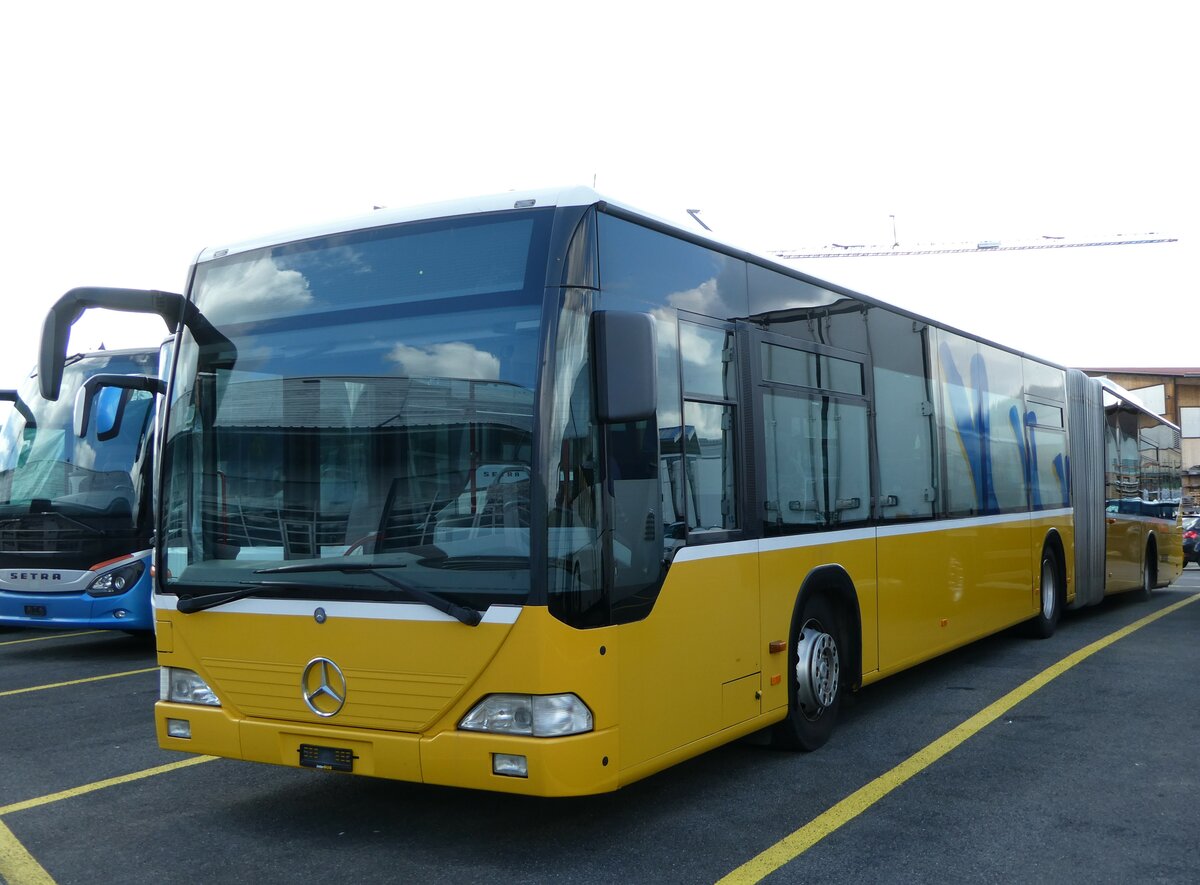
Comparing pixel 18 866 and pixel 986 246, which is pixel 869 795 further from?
pixel 986 246

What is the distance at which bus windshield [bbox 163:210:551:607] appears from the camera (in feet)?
15.2

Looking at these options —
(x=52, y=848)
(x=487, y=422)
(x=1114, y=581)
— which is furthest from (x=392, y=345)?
(x=1114, y=581)

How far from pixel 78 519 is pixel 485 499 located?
8039 mm

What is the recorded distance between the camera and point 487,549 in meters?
4.57

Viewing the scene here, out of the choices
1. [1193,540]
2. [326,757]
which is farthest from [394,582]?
[1193,540]

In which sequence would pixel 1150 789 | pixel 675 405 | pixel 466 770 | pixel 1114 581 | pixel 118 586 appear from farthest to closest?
pixel 1114 581, pixel 118 586, pixel 1150 789, pixel 675 405, pixel 466 770

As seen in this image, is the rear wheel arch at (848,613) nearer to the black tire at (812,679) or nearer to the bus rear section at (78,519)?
the black tire at (812,679)

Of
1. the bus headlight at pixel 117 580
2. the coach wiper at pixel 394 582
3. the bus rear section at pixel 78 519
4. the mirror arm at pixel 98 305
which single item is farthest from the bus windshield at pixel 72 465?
the coach wiper at pixel 394 582

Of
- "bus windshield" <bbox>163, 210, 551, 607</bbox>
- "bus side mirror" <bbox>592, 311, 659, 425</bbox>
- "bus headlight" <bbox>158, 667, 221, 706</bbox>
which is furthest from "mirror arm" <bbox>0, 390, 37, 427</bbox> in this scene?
"bus side mirror" <bbox>592, 311, 659, 425</bbox>

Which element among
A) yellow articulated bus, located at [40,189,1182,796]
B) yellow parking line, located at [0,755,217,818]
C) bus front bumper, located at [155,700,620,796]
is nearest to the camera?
bus front bumper, located at [155,700,620,796]

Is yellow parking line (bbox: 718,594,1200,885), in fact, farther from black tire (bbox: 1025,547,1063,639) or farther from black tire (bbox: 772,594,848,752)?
black tire (bbox: 1025,547,1063,639)

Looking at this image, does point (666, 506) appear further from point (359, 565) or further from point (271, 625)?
point (271, 625)

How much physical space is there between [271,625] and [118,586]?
6.89 meters

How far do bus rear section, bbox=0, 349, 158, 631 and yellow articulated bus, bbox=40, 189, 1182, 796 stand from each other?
6.21 m
